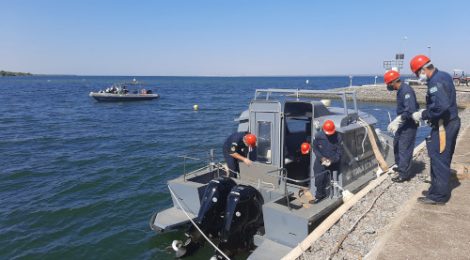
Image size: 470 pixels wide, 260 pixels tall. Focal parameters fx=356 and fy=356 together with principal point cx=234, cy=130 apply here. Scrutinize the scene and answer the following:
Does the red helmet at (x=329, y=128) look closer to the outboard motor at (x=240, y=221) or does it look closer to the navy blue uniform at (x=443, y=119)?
the navy blue uniform at (x=443, y=119)

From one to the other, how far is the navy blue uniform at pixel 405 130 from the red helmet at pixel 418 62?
48.1 inches

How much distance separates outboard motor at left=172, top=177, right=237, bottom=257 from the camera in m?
7.42

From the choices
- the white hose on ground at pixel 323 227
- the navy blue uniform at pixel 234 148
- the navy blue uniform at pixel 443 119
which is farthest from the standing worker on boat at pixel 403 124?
the navy blue uniform at pixel 234 148

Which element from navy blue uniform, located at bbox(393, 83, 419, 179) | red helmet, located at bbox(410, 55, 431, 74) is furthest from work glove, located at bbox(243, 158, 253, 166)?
red helmet, located at bbox(410, 55, 431, 74)

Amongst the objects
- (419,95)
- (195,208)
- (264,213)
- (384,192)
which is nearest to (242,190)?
(264,213)

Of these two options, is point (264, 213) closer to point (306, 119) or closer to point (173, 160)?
point (306, 119)

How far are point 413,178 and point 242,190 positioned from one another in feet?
14.3

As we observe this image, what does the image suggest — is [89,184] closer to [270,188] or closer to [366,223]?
[270,188]

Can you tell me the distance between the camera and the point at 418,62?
6.18 m

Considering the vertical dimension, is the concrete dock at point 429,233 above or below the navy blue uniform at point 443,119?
below

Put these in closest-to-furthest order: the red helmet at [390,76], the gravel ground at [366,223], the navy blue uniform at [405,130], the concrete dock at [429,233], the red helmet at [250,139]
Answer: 1. the concrete dock at [429,233]
2. the gravel ground at [366,223]
3. the navy blue uniform at [405,130]
4. the red helmet at [390,76]
5. the red helmet at [250,139]

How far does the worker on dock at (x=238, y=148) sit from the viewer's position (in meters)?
8.52

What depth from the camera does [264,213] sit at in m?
7.16

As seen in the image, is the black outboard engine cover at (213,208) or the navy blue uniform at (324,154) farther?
the navy blue uniform at (324,154)
